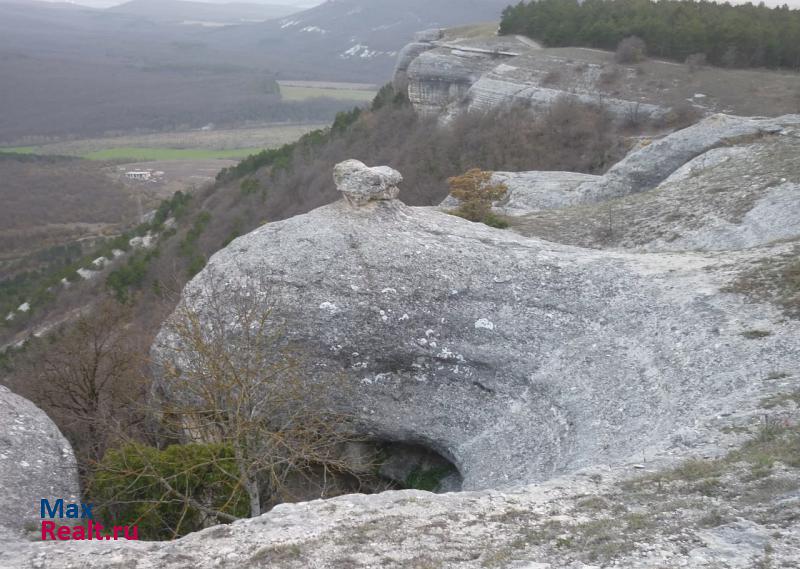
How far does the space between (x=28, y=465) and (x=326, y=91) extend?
154 metres

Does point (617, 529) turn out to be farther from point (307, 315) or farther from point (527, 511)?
point (307, 315)

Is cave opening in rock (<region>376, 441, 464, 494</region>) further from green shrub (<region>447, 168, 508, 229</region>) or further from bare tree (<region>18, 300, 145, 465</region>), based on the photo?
green shrub (<region>447, 168, 508, 229</region>)

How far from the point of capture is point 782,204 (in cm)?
1917

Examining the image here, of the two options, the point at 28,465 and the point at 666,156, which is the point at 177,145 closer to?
the point at 666,156

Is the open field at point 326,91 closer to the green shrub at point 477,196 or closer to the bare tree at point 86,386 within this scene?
the green shrub at point 477,196

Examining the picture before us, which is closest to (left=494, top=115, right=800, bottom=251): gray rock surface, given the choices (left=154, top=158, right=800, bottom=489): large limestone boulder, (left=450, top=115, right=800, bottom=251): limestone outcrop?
(left=450, top=115, right=800, bottom=251): limestone outcrop

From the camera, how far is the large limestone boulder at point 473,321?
44.0ft

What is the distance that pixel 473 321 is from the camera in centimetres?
1581

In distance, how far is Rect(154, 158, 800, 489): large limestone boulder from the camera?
13406 mm

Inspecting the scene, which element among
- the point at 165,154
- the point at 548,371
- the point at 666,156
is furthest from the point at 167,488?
the point at 165,154

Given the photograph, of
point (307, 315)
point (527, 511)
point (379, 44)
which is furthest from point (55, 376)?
point (379, 44)

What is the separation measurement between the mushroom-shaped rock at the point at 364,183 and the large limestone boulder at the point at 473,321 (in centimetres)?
4

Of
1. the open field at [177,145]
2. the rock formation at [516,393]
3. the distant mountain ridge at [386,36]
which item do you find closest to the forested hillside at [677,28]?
the rock formation at [516,393]

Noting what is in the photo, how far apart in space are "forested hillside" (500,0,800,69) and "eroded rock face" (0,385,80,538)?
49961 millimetres
